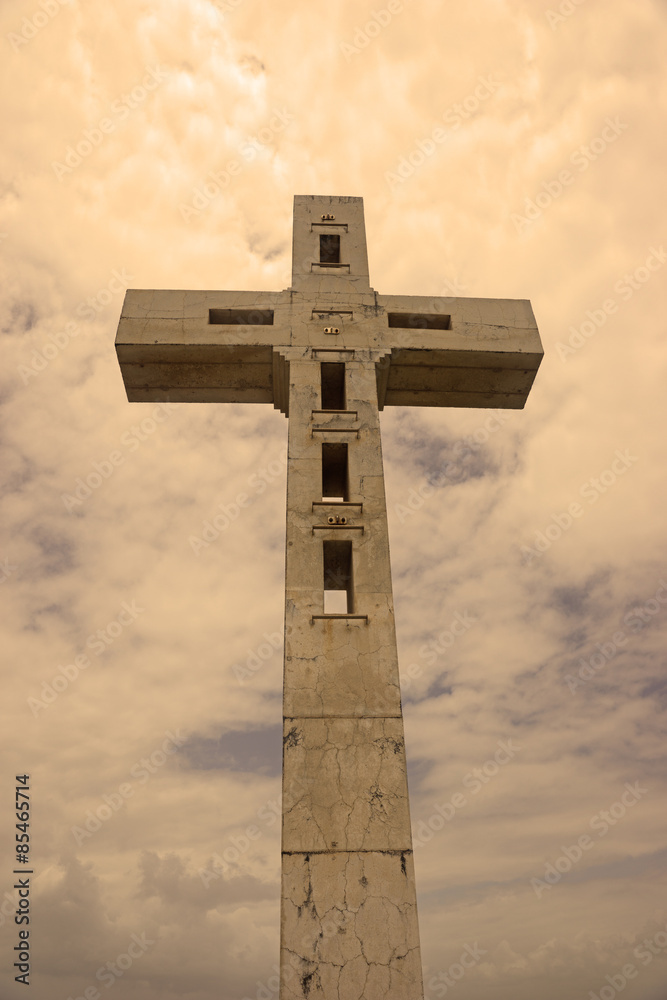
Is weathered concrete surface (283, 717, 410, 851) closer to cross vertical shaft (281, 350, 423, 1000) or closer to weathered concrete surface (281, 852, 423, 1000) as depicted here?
cross vertical shaft (281, 350, 423, 1000)

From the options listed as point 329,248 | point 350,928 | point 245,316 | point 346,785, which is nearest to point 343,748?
point 346,785

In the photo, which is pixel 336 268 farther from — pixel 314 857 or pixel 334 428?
pixel 314 857

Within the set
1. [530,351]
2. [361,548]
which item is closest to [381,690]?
[361,548]

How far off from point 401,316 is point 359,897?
8.74 m

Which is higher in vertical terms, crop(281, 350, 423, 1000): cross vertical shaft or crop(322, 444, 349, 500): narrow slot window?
crop(322, 444, 349, 500): narrow slot window

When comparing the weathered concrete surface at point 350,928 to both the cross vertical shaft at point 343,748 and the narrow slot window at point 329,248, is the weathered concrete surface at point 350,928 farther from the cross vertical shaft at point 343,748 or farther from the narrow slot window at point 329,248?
the narrow slot window at point 329,248

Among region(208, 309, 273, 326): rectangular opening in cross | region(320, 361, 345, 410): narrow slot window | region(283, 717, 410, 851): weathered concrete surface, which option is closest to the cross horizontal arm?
region(208, 309, 273, 326): rectangular opening in cross

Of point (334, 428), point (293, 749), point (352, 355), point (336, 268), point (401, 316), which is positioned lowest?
point (293, 749)

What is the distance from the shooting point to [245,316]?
13141 mm

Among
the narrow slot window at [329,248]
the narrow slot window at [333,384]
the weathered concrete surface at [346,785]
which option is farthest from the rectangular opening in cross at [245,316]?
the weathered concrete surface at [346,785]

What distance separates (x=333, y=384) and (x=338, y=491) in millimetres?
1765

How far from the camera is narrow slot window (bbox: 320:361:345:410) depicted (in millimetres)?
12672

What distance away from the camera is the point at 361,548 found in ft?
35.2

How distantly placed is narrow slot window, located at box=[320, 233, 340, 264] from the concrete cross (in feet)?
0.13
